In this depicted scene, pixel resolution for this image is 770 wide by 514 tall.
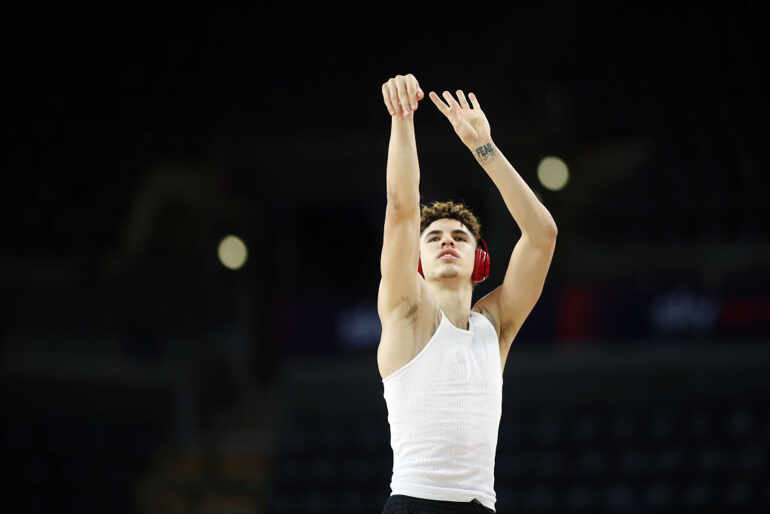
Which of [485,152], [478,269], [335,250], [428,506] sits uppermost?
[335,250]

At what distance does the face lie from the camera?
301 centimetres

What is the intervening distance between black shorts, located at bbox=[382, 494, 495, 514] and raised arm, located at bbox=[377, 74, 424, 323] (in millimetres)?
532

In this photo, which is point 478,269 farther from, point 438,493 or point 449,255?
point 438,493

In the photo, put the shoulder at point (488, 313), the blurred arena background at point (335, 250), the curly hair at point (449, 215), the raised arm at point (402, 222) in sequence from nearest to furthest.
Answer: the raised arm at point (402, 222) → the shoulder at point (488, 313) → the curly hair at point (449, 215) → the blurred arena background at point (335, 250)

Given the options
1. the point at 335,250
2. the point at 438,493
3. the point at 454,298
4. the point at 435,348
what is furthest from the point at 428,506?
the point at 335,250

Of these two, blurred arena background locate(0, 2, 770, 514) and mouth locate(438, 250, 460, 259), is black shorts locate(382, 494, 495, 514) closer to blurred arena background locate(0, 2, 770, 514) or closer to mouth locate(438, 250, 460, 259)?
mouth locate(438, 250, 460, 259)

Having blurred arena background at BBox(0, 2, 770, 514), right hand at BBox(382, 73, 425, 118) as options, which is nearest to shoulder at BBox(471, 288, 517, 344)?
right hand at BBox(382, 73, 425, 118)

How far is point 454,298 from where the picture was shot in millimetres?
2992

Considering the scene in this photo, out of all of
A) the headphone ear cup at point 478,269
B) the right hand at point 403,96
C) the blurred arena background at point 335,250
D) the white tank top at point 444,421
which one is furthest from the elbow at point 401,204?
the blurred arena background at point 335,250

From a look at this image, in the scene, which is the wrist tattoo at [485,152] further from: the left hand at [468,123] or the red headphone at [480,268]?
the red headphone at [480,268]

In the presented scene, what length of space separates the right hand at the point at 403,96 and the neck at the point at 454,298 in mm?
555

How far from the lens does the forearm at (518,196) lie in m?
2.98

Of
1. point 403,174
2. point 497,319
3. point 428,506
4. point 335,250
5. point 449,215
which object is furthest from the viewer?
point 335,250

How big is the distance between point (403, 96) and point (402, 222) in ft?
1.24
